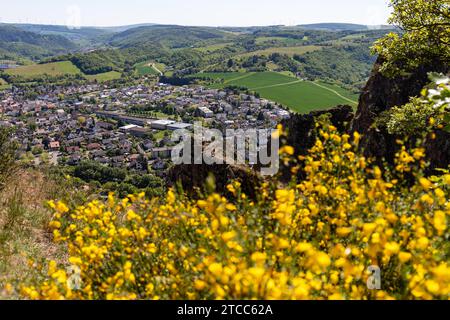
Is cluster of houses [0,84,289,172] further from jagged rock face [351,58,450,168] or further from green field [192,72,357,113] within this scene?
jagged rock face [351,58,450,168]

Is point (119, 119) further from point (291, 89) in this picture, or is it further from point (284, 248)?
point (284, 248)

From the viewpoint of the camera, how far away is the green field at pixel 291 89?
11375cm

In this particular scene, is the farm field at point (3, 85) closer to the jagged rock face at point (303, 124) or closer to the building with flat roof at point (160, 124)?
the building with flat roof at point (160, 124)

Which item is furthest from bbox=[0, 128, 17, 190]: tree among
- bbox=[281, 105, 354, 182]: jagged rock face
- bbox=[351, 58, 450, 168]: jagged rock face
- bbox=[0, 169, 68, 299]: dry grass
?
bbox=[281, 105, 354, 182]: jagged rock face

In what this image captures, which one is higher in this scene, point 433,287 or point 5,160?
point 433,287

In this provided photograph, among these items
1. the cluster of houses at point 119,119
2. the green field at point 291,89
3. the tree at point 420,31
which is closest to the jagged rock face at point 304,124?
the tree at point 420,31

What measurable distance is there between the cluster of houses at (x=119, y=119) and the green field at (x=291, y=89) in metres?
7.69

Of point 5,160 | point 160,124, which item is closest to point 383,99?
point 5,160

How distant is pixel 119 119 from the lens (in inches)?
4870

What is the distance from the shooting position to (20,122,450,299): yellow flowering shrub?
103 inches

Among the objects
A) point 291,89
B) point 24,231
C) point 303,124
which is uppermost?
point 303,124

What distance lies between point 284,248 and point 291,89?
473 feet

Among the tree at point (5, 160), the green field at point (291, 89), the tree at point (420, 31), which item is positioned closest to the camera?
the tree at point (420, 31)
